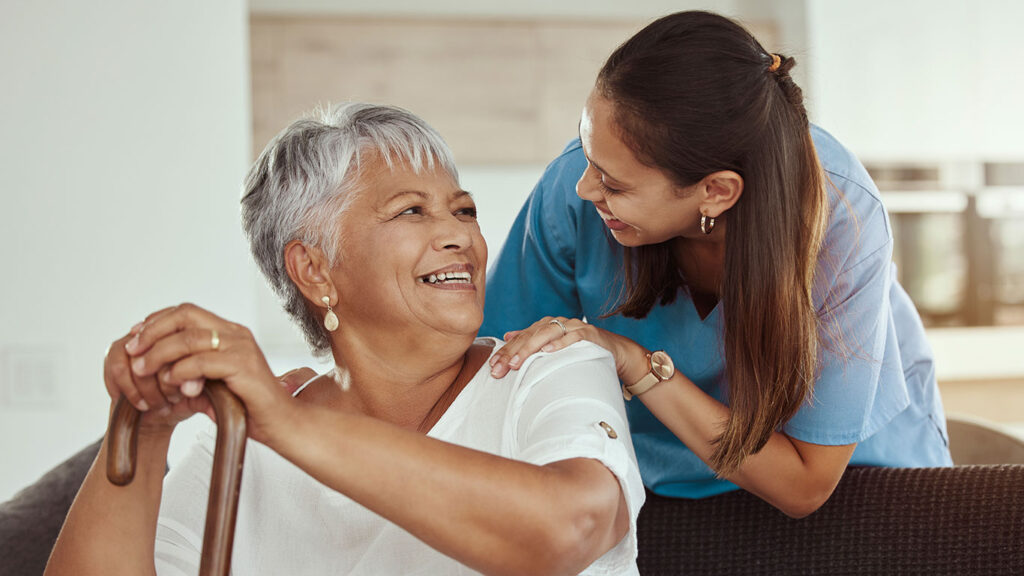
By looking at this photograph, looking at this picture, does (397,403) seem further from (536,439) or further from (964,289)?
(964,289)

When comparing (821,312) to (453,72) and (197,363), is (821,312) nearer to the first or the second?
(197,363)

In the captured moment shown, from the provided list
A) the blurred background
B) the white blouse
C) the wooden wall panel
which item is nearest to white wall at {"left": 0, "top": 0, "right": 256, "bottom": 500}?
the blurred background

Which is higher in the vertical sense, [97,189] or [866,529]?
[97,189]

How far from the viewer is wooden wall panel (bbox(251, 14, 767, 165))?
365 centimetres

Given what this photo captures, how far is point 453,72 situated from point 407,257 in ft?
8.92

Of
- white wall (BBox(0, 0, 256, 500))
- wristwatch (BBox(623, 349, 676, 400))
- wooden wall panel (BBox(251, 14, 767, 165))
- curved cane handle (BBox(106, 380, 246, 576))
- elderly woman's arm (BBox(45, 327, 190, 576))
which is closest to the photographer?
curved cane handle (BBox(106, 380, 246, 576))

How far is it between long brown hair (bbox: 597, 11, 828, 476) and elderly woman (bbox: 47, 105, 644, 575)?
0.75 ft

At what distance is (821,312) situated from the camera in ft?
4.15

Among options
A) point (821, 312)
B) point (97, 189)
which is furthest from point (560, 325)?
point (97, 189)

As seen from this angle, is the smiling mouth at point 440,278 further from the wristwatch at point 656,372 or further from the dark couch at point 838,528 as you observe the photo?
the dark couch at point 838,528

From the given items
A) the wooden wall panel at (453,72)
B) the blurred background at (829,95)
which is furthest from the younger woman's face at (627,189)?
the wooden wall panel at (453,72)

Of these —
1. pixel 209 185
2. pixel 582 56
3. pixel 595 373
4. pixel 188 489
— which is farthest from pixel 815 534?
pixel 582 56

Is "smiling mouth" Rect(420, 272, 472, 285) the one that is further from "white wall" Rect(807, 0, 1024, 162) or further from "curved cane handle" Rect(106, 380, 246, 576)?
"white wall" Rect(807, 0, 1024, 162)

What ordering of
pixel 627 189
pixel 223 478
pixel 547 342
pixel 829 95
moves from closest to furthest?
pixel 223 478 < pixel 547 342 < pixel 627 189 < pixel 829 95
